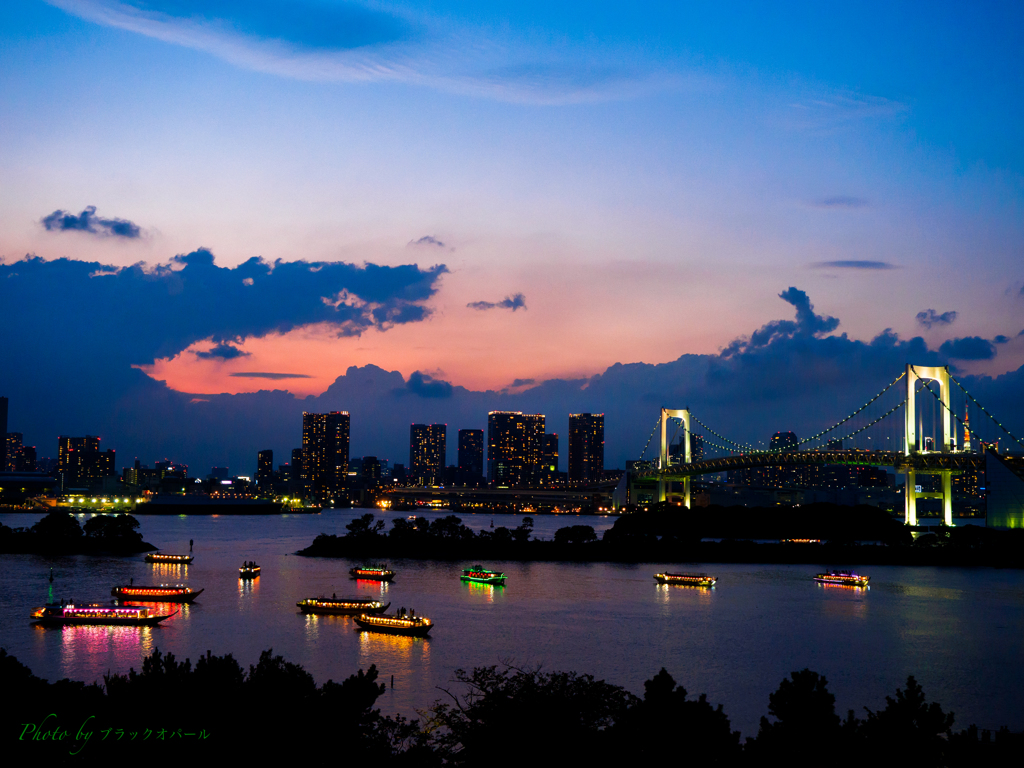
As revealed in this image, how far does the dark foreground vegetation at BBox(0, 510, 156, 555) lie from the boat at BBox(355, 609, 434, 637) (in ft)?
113

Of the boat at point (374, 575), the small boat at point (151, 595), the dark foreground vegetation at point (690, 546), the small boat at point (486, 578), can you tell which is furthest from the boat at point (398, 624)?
the dark foreground vegetation at point (690, 546)

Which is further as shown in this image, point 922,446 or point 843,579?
point 922,446

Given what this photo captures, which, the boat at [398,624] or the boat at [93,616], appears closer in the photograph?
the boat at [398,624]

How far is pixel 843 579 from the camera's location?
146 feet

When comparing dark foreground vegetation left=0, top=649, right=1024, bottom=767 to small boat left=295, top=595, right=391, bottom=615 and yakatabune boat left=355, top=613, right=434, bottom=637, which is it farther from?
small boat left=295, top=595, right=391, bottom=615

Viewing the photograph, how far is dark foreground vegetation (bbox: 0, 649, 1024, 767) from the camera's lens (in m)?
11.7

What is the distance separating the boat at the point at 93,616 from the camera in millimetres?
30844

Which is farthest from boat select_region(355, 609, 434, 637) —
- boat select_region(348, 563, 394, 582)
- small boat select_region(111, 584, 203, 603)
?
boat select_region(348, 563, 394, 582)

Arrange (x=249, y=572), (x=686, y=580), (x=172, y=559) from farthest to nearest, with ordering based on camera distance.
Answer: (x=172, y=559), (x=249, y=572), (x=686, y=580)

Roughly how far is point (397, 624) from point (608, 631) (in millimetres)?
6873

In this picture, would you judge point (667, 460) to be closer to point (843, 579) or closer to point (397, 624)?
point (843, 579)

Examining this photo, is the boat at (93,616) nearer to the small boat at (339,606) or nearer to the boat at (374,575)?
the small boat at (339,606)

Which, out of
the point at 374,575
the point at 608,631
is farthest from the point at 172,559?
the point at 608,631

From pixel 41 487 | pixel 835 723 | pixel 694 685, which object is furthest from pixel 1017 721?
pixel 41 487
